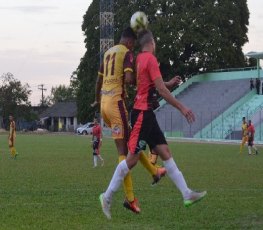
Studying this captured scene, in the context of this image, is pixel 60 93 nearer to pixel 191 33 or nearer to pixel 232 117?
pixel 191 33

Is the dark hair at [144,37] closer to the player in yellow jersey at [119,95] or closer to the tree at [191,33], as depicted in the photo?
the player in yellow jersey at [119,95]

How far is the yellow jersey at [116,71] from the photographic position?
941cm

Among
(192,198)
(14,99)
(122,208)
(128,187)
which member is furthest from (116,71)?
(14,99)

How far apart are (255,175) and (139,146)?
10.6 metres

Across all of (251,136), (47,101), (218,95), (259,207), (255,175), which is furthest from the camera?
(47,101)

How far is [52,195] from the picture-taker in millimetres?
12742

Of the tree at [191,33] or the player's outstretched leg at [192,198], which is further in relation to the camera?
the tree at [191,33]

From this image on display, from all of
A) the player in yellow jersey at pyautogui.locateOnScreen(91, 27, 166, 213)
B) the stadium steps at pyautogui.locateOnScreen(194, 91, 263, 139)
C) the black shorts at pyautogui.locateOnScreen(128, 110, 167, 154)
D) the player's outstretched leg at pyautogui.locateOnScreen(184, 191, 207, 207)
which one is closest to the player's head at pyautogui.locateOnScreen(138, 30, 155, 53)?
the player in yellow jersey at pyautogui.locateOnScreen(91, 27, 166, 213)

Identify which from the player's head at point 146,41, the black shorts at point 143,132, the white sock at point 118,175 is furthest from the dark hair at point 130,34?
the white sock at point 118,175

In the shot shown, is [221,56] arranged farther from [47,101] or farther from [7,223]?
[47,101]

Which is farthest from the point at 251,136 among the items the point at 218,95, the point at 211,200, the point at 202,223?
the point at 218,95

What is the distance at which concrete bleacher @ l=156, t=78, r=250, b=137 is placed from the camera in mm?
65444

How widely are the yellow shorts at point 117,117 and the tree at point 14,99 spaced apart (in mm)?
99959

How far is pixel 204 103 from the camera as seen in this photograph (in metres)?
69.4
